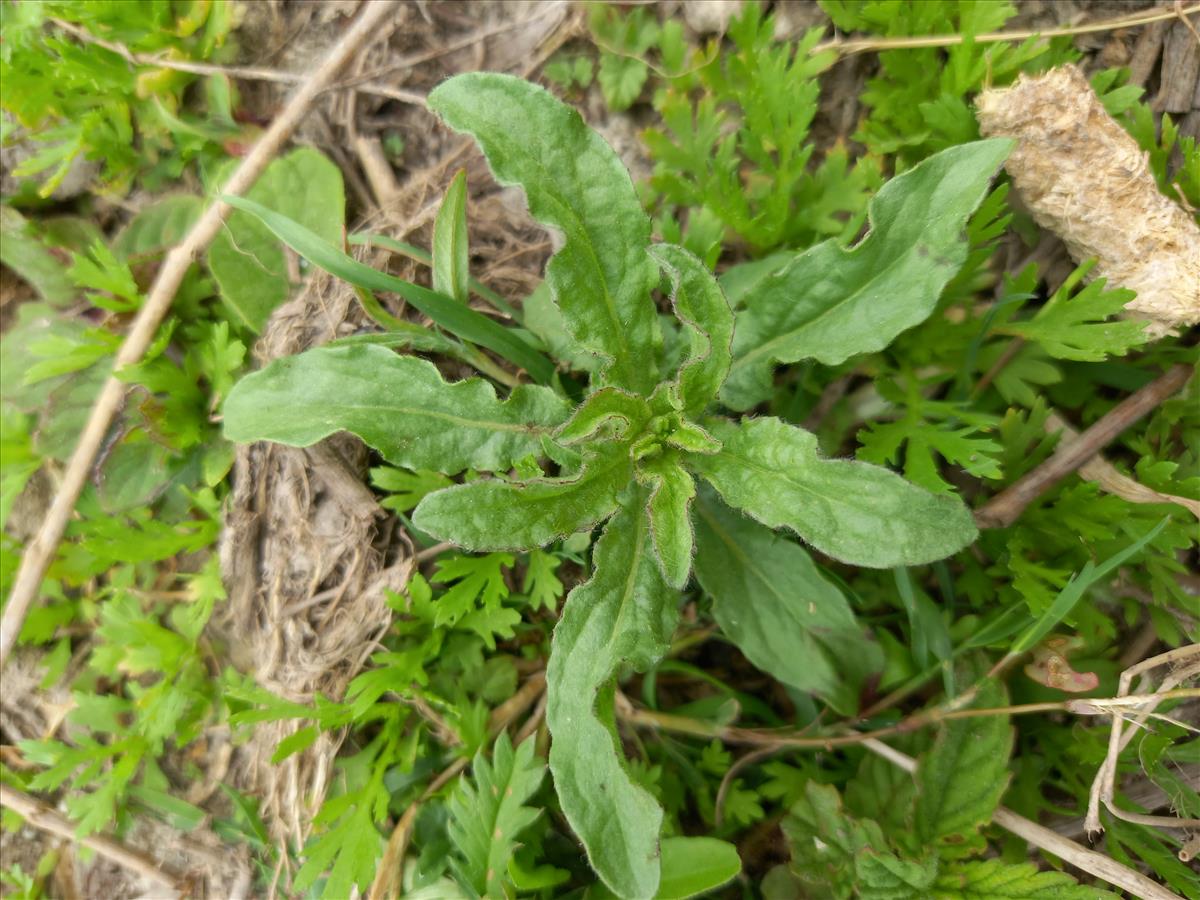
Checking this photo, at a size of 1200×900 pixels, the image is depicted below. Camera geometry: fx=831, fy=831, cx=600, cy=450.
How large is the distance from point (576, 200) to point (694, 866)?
177cm

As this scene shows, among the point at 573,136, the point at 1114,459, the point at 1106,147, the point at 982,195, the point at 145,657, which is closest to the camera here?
the point at 982,195

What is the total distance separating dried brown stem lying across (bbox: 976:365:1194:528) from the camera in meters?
2.33

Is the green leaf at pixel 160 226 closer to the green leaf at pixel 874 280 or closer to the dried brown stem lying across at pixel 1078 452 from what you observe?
the green leaf at pixel 874 280

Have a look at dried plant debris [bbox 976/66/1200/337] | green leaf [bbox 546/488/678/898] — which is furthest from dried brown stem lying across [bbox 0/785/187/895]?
dried plant debris [bbox 976/66/1200/337]

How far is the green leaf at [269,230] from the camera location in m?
2.70

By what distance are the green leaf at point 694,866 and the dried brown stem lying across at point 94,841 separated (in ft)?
5.84

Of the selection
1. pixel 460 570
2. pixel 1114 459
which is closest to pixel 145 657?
pixel 460 570

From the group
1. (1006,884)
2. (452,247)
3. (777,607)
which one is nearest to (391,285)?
(452,247)

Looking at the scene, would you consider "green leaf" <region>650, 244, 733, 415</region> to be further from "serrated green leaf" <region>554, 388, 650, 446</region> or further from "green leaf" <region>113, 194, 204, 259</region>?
"green leaf" <region>113, 194, 204, 259</region>

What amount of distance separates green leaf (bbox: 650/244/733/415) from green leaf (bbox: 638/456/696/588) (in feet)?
0.54

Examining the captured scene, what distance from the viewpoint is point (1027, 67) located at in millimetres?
2385

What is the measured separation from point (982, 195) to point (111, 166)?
2.83 meters

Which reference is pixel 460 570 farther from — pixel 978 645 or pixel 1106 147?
pixel 1106 147

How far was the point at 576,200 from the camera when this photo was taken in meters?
2.10
